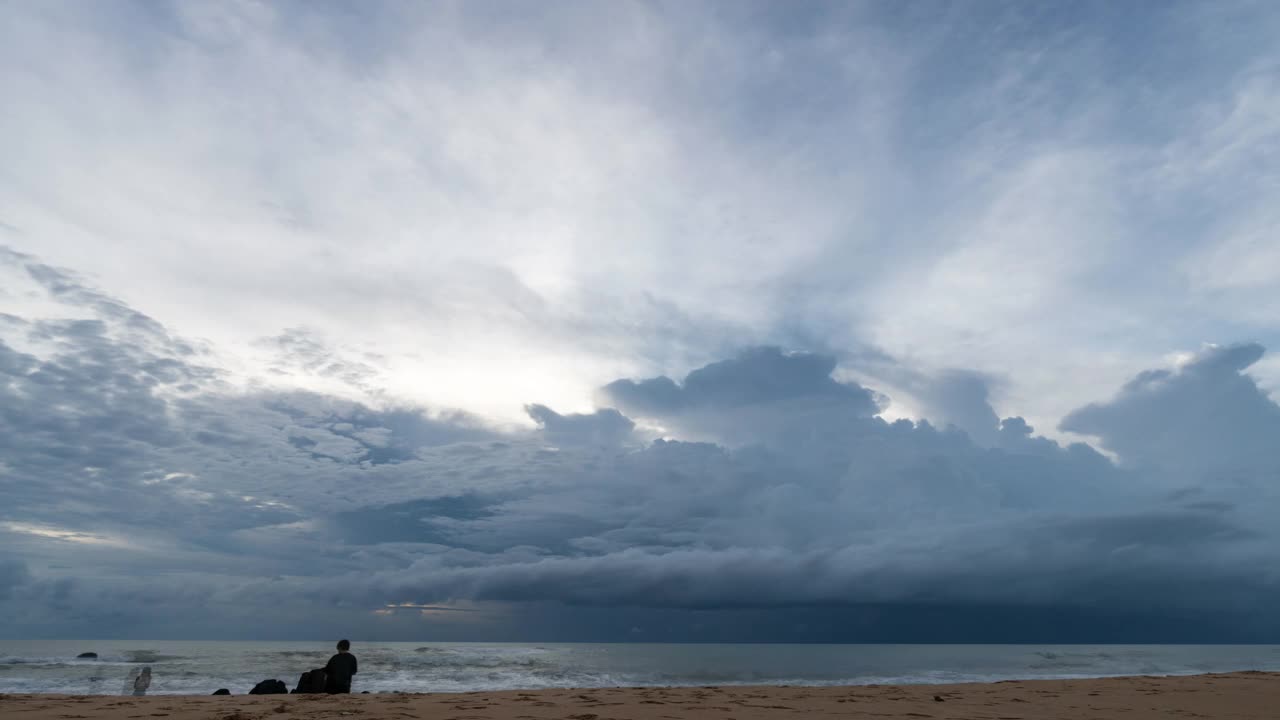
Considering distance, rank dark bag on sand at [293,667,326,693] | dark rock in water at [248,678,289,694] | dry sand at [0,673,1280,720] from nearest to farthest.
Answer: dry sand at [0,673,1280,720], dark bag on sand at [293,667,326,693], dark rock in water at [248,678,289,694]

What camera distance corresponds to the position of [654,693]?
1919 cm

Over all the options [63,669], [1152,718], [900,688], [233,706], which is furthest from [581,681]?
[63,669]

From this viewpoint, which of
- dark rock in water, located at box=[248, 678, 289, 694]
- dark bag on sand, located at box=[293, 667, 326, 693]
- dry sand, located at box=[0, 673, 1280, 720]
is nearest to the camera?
dry sand, located at box=[0, 673, 1280, 720]

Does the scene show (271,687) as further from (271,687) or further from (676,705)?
(676,705)

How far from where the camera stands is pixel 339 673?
1892 centimetres

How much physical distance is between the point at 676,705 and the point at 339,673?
9.69 metres

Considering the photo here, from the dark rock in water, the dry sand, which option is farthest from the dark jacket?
the dark rock in water

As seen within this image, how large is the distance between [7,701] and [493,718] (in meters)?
11.2

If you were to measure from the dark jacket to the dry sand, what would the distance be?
5.44ft

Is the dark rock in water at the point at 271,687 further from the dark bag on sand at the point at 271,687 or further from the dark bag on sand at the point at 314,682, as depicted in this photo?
the dark bag on sand at the point at 314,682

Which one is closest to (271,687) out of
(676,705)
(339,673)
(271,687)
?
(271,687)

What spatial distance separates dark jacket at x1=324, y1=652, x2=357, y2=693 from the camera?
18750mm

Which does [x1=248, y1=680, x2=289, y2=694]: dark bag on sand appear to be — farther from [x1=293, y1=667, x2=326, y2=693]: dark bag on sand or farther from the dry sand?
the dry sand

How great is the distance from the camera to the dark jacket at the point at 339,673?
18.8 meters
